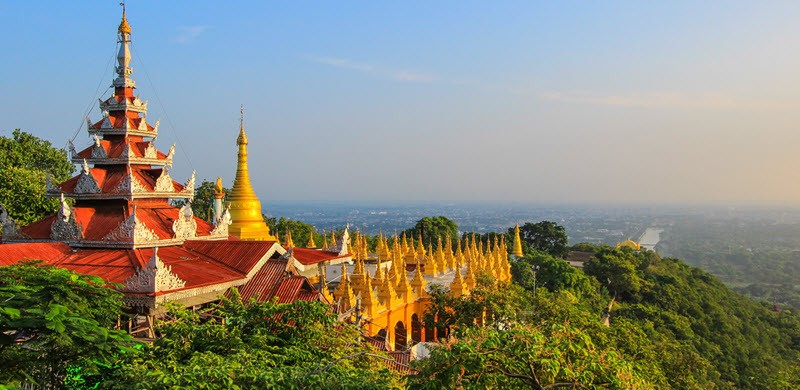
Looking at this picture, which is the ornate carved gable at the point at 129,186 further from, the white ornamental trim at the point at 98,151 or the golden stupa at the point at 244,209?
the golden stupa at the point at 244,209

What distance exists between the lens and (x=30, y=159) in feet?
107

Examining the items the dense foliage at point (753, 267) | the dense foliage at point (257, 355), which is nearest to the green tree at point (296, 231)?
the dense foliage at point (257, 355)

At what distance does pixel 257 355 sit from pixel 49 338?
3.20m

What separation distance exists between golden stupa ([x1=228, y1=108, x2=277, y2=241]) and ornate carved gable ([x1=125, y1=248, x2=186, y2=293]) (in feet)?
47.1

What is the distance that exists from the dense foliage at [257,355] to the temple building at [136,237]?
247 cm

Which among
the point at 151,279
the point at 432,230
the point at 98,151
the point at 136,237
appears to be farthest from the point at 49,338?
the point at 432,230

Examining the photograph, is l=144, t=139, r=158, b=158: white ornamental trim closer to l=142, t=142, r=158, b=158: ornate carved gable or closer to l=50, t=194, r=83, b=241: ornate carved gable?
l=142, t=142, r=158, b=158: ornate carved gable

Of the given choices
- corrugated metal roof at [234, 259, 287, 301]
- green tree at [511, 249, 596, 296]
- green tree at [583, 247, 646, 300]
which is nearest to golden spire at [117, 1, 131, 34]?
corrugated metal roof at [234, 259, 287, 301]

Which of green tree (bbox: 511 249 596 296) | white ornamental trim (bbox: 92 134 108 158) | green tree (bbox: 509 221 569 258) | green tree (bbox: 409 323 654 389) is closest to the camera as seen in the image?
green tree (bbox: 409 323 654 389)

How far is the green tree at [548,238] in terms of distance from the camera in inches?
2785

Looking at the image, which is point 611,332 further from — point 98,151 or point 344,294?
point 98,151

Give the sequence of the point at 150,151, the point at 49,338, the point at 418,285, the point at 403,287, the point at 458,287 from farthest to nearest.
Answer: the point at 458,287
the point at 418,285
the point at 403,287
the point at 150,151
the point at 49,338

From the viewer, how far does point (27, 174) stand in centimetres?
2811

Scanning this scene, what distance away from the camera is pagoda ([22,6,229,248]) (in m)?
16.6
